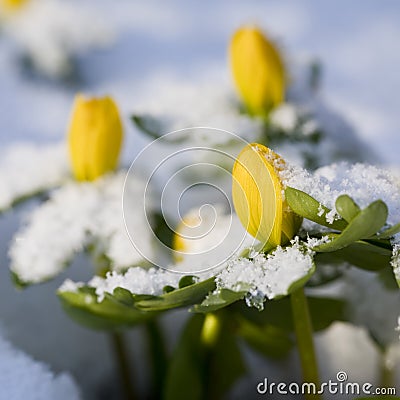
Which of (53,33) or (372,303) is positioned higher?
(53,33)

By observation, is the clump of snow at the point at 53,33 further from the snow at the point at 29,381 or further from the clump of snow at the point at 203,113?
the snow at the point at 29,381

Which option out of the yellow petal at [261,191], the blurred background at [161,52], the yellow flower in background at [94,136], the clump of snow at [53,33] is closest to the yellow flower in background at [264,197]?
the yellow petal at [261,191]

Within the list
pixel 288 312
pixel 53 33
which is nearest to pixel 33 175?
pixel 288 312

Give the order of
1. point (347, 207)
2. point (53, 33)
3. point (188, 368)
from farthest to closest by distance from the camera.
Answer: point (53, 33) → point (188, 368) → point (347, 207)

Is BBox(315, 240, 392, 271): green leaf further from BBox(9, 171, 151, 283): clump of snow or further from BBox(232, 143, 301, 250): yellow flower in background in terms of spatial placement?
BBox(9, 171, 151, 283): clump of snow

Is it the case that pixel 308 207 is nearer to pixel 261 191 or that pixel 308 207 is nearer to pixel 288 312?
pixel 261 191

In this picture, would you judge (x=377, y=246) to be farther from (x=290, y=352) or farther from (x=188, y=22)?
(x=188, y=22)
